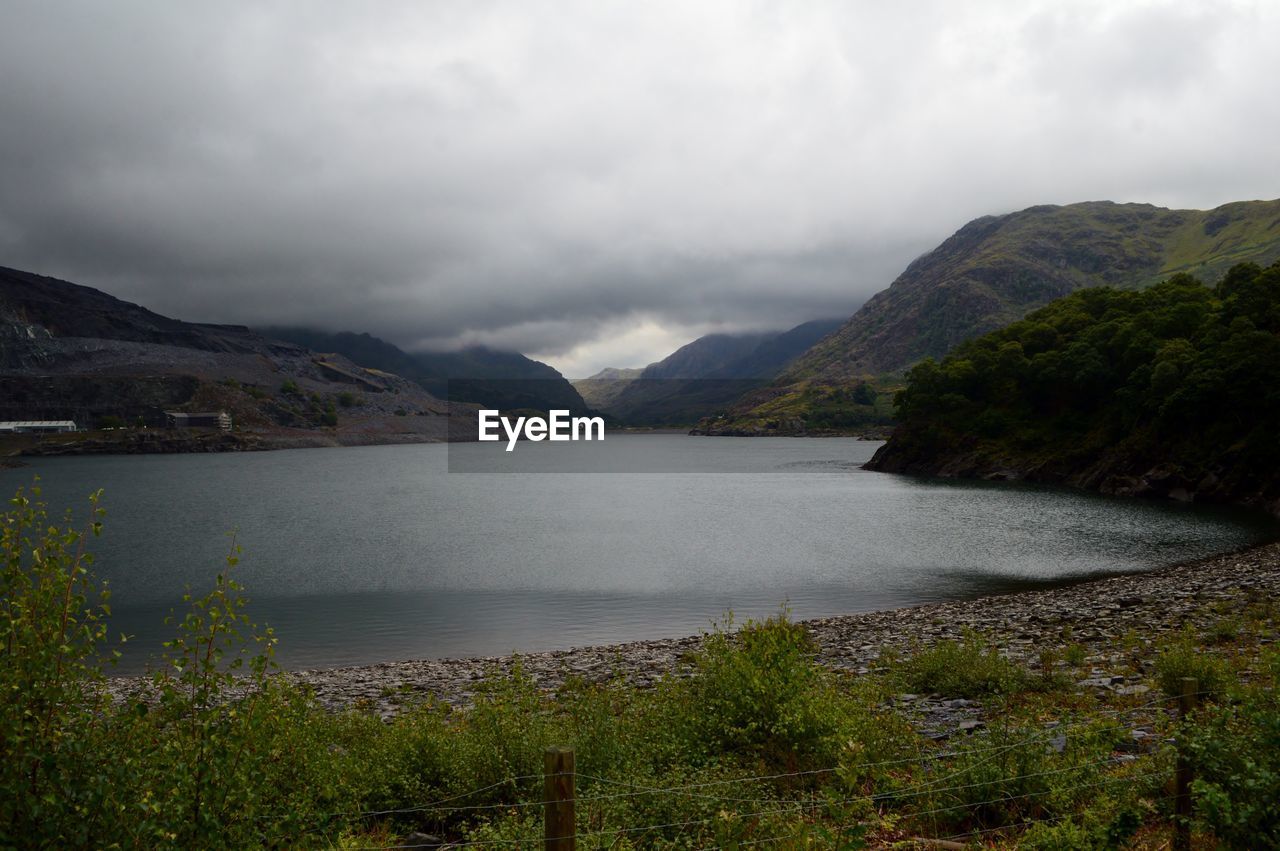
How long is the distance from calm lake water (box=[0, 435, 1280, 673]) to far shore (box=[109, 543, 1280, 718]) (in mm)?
3837

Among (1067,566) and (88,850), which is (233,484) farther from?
(88,850)

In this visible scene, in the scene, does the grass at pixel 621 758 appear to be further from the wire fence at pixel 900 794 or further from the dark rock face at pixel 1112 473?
the dark rock face at pixel 1112 473

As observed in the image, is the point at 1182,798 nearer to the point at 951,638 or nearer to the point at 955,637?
the point at 951,638

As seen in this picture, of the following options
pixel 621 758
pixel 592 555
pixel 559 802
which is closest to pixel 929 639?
pixel 621 758

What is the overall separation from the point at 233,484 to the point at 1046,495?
131m

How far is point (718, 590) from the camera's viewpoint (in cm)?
4500

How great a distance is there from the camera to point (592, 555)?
58.8 metres

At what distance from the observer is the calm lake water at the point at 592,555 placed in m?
37.8

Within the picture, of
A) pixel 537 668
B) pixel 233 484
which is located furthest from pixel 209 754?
pixel 233 484

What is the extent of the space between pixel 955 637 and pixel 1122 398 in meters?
84.8

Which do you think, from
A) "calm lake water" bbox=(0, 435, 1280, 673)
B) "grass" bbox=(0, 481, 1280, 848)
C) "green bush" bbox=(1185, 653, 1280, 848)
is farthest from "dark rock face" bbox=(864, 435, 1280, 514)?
"green bush" bbox=(1185, 653, 1280, 848)

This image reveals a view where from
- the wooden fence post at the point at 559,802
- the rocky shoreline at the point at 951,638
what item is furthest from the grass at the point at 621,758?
the rocky shoreline at the point at 951,638

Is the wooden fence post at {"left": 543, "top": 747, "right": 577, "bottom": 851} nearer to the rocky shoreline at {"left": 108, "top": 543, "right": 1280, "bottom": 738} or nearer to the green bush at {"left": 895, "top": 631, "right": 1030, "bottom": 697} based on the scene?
the rocky shoreline at {"left": 108, "top": 543, "right": 1280, "bottom": 738}

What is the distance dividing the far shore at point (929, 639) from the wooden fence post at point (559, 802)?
12.7m
